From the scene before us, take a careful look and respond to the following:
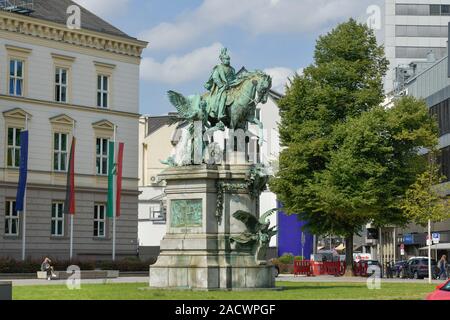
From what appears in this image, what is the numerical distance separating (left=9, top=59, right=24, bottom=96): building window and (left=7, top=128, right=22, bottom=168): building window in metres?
2.54

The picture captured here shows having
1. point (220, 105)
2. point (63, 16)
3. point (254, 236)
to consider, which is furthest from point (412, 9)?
point (254, 236)

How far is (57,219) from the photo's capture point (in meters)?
68.0

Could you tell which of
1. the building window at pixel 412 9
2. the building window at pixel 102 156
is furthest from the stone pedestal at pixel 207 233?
the building window at pixel 412 9

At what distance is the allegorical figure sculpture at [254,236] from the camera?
32.0m

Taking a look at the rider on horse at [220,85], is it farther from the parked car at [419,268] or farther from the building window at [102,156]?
the building window at [102,156]

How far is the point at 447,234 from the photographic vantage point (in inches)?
3177

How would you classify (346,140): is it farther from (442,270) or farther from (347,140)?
(442,270)

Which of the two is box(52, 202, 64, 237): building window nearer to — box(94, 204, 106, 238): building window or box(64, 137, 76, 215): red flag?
box(94, 204, 106, 238): building window

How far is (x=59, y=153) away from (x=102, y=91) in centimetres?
621

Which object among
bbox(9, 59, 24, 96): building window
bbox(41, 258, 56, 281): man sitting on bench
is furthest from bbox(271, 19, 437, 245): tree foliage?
bbox(9, 59, 24, 96): building window

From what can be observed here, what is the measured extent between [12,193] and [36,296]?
35601 millimetres

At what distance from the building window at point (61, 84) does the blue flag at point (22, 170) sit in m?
7.97
